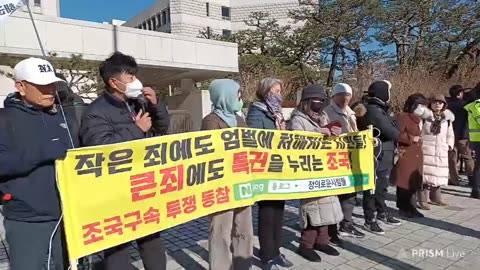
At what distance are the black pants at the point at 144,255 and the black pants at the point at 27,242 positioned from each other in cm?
42

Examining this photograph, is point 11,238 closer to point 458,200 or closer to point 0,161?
point 0,161

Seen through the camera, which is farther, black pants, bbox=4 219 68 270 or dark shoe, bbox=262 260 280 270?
dark shoe, bbox=262 260 280 270

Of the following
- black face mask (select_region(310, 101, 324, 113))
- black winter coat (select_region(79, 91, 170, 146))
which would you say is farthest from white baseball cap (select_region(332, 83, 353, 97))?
black winter coat (select_region(79, 91, 170, 146))

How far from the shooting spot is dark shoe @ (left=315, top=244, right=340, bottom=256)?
3764 millimetres

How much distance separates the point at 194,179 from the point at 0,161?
1.28m

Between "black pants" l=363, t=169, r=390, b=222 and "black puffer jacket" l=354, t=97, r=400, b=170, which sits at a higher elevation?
"black puffer jacket" l=354, t=97, r=400, b=170

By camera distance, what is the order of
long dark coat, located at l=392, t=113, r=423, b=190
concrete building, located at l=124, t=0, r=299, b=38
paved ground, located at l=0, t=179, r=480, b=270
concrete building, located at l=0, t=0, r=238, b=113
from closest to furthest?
paved ground, located at l=0, t=179, r=480, b=270 → long dark coat, located at l=392, t=113, r=423, b=190 → concrete building, located at l=0, t=0, r=238, b=113 → concrete building, located at l=124, t=0, r=299, b=38

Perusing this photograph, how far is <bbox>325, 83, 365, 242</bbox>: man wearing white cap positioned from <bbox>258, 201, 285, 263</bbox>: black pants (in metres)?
1.01

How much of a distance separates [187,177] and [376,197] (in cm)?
272

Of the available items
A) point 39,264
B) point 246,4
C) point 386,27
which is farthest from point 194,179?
point 246,4

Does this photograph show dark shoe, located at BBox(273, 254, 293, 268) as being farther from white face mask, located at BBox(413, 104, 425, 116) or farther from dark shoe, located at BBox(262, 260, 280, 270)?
white face mask, located at BBox(413, 104, 425, 116)

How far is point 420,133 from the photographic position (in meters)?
4.89

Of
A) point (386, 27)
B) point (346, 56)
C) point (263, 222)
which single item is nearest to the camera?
point (263, 222)

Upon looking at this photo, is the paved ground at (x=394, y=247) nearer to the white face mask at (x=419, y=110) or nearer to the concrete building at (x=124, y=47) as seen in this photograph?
the white face mask at (x=419, y=110)
